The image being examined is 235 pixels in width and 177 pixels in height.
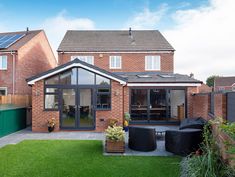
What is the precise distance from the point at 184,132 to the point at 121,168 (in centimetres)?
275

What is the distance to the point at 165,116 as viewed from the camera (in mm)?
14312

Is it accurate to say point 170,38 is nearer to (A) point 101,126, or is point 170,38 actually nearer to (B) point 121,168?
(A) point 101,126

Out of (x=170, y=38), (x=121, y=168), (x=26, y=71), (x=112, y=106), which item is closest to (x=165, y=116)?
(x=112, y=106)

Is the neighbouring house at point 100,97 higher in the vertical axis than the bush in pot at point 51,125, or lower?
higher

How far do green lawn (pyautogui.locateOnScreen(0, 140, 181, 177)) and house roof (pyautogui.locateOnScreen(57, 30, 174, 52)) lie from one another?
529 inches

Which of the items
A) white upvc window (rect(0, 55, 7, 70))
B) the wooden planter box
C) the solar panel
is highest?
the solar panel

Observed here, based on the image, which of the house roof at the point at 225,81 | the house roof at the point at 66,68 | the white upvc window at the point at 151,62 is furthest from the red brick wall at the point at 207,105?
the house roof at the point at 225,81

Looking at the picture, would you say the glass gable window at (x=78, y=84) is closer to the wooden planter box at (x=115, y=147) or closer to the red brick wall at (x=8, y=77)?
the wooden planter box at (x=115, y=147)

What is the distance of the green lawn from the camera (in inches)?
230

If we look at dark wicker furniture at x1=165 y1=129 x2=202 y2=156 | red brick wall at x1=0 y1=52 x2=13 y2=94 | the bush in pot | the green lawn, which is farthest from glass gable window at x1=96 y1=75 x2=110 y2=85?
red brick wall at x1=0 y1=52 x2=13 y2=94

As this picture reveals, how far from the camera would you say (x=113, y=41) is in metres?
21.6

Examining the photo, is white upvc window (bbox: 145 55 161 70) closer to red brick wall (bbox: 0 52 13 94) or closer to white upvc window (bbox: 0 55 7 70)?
red brick wall (bbox: 0 52 13 94)

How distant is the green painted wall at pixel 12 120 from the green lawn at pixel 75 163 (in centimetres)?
298

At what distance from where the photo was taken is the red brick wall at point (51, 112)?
492 inches
